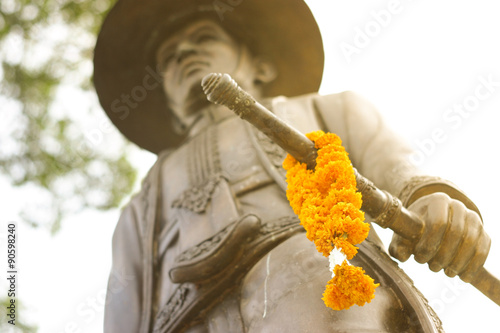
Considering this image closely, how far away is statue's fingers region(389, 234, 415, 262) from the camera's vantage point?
3.06m

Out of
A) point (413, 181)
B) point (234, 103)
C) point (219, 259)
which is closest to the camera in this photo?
point (234, 103)

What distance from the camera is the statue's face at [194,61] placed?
5.05 meters

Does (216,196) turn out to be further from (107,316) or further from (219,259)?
(107,316)

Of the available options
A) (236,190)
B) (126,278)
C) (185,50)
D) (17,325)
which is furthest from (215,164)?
(17,325)

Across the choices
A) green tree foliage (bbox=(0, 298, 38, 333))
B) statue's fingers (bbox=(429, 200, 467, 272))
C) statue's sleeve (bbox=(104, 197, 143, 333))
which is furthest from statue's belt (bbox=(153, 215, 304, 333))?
green tree foliage (bbox=(0, 298, 38, 333))

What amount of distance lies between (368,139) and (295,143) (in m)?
1.38

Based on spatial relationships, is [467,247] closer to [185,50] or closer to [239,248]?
[239,248]

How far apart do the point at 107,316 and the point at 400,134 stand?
2.34 meters

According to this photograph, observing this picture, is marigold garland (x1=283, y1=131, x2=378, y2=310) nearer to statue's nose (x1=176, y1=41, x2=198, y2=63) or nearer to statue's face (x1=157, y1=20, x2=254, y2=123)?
statue's face (x1=157, y1=20, x2=254, y2=123)

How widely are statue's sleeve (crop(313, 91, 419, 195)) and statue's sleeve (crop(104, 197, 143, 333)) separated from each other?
163cm

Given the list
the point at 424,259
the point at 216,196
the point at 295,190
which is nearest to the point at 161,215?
the point at 216,196

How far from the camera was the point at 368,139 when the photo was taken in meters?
4.20

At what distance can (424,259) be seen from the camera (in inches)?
120

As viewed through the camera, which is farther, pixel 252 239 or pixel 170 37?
pixel 170 37
